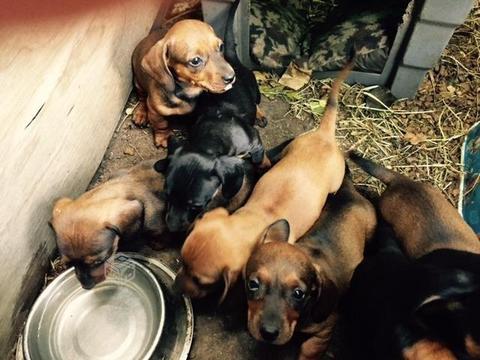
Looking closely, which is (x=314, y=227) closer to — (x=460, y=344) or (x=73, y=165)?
(x=460, y=344)

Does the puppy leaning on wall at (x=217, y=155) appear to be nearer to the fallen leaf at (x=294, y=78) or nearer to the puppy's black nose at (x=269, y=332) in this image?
the fallen leaf at (x=294, y=78)

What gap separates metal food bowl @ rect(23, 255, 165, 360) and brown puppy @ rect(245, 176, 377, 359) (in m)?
0.77

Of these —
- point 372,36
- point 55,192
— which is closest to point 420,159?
point 372,36

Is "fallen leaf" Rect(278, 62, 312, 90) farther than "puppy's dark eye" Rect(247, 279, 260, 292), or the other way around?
"fallen leaf" Rect(278, 62, 312, 90)

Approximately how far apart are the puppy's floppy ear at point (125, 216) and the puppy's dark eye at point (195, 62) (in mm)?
993

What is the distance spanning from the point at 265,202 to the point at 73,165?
1353 mm

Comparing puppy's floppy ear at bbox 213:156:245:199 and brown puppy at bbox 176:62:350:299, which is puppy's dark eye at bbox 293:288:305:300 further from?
puppy's floppy ear at bbox 213:156:245:199

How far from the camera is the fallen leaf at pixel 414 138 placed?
12.3ft

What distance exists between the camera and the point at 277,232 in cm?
250

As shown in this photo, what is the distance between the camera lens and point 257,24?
12.9ft

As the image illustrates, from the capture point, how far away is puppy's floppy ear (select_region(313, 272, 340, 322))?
7.83 ft

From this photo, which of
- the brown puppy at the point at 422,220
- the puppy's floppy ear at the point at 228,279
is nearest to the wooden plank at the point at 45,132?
the puppy's floppy ear at the point at 228,279

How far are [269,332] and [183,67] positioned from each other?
1838 mm

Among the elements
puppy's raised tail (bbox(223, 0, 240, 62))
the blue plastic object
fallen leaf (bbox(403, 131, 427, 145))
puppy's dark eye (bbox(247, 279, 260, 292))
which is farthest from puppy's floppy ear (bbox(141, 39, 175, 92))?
the blue plastic object
